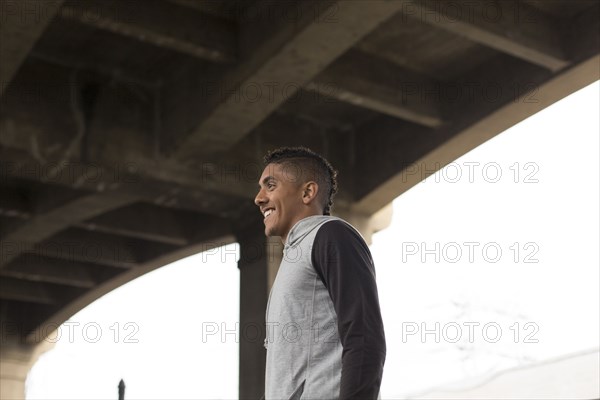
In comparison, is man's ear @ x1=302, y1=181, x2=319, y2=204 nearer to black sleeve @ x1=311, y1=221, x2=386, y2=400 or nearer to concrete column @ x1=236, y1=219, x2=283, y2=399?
black sleeve @ x1=311, y1=221, x2=386, y2=400

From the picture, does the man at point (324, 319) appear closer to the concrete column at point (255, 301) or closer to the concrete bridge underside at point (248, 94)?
the concrete bridge underside at point (248, 94)

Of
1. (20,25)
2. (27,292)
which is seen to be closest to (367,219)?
(20,25)

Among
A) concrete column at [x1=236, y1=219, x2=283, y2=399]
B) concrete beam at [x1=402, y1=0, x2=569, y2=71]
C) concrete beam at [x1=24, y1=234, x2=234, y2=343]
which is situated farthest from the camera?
concrete beam at [x1=24, y1=234, x2=234, y2=343]

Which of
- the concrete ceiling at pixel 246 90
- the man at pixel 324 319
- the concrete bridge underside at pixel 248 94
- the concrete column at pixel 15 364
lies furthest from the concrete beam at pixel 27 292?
the man at pixel 324 319

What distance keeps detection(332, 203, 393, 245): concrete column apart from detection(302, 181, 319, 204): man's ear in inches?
445

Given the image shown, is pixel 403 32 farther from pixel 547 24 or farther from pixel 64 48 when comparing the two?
pixel 64 48

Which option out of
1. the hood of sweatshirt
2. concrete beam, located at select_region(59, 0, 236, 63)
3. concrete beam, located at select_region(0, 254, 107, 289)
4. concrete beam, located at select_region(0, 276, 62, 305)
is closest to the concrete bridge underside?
concrete beam, located at select_region(59, 0, 236, 63)

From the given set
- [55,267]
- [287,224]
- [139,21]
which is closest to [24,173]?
[139,21]

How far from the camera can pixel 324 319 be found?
3064 mm

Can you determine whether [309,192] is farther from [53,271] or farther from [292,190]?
[53,271]

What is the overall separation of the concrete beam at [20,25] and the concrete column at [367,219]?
586cm

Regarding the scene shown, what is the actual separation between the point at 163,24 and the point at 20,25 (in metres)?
1.70

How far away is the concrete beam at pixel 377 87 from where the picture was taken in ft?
40.6

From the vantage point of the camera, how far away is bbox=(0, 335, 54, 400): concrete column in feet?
79.0
